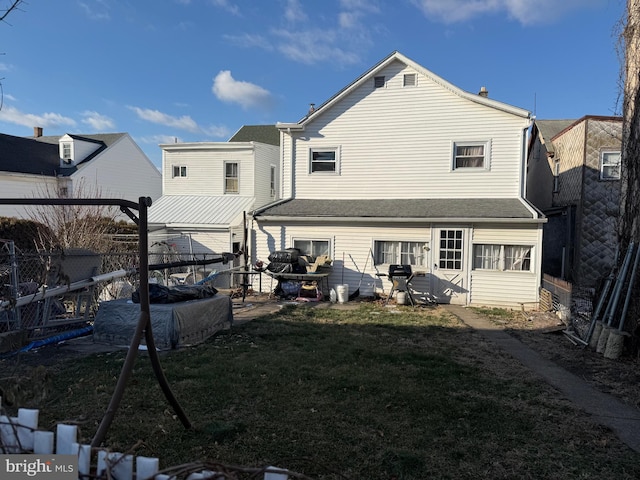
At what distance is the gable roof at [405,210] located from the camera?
12.8 metres

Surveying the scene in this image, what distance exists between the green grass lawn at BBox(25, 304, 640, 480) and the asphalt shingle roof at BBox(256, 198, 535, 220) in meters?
5.88

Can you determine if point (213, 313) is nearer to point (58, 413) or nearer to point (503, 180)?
point (58, 413)

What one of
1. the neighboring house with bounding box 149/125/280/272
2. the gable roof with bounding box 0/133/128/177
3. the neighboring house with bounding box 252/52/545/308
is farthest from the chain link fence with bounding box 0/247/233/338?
the gable roof with bounding box 0/133/128/177

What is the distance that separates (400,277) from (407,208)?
2.28 m

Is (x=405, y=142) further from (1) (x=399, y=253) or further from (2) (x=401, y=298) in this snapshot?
(2) (x=401, y=298)

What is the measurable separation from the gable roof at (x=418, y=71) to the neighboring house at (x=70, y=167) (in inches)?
496

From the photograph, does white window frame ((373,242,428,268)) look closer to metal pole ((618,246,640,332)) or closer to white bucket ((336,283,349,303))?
white bucket ((336,283,349,303))

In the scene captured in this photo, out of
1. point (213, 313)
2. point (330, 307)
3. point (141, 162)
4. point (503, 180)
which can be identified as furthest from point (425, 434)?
point (141, 162)

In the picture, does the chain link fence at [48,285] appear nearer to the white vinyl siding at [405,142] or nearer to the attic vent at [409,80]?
the white vinyl siding at [405,142]

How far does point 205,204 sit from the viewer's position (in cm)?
1805

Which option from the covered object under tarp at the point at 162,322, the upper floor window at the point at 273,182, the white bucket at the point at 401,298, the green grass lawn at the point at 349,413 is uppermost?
the upper floor window at the point at 273,182

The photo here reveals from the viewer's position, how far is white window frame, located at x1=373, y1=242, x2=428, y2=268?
13875mm

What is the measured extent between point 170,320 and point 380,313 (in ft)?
20.0

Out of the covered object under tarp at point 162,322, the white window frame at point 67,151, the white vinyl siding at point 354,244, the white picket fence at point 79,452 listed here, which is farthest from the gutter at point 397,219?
the white window frame at point 67,151
